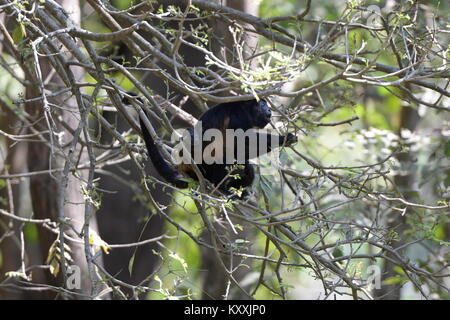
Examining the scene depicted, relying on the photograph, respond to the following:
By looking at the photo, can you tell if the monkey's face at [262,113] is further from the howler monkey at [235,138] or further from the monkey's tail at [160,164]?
the monkey's tail at [160,164]

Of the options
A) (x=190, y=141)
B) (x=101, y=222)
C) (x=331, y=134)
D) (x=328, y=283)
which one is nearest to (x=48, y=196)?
(x=101, y=222)

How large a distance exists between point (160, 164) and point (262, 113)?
33.2 inches

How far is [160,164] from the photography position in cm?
426

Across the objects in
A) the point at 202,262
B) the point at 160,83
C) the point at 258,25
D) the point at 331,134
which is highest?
the point at 331,134

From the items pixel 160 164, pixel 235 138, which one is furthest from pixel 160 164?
pixel 235 138

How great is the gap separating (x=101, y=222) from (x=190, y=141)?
11.8 feet

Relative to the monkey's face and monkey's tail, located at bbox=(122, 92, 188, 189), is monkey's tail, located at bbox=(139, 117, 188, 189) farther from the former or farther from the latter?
the monkey's face

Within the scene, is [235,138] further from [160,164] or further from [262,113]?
[160,164]

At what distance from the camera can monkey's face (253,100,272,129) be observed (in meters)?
4.54

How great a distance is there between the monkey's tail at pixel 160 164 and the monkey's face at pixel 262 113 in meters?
0.72

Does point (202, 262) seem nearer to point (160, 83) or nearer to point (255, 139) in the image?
point (160, 83)

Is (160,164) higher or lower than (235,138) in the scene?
lower

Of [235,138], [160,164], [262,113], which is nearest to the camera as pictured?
[160,164]
